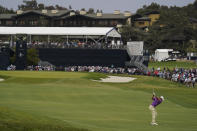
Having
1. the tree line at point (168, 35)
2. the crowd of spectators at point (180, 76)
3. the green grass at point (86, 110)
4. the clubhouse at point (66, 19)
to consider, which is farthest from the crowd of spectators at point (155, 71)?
the clubhouse at point (66, 19)

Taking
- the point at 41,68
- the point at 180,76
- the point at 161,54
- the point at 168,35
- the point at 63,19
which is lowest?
the point at 41,68

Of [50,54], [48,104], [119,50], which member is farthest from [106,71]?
[48,104]

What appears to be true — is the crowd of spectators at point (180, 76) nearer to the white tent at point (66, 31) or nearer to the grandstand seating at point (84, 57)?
Answer: the grandstand seating at point (84, 57)

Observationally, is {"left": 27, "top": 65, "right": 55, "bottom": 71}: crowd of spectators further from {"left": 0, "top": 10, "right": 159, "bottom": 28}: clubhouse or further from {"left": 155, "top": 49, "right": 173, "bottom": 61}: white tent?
{"left": 0, "top": 10, "right": 159, "bottom": 28}: clubhouse

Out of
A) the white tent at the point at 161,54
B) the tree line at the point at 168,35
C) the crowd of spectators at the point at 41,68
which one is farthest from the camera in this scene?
the tree line at the point at 168,35

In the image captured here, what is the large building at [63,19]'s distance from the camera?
396 feet

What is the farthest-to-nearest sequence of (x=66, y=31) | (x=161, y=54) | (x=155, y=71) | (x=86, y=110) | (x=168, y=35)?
(x=168, y=35)
(x=161, y=54)
(x=66, y=31)
(x=155, y=71)
(x=86, y=110)

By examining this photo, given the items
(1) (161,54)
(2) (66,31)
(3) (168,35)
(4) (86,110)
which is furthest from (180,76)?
(3) (168,35)

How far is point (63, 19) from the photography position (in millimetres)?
121312

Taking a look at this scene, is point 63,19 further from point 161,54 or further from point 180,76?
point 180,76

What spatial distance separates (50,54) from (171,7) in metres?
128

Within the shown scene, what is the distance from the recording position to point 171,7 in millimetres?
199750

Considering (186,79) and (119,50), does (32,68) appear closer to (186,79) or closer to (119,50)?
(119,50)

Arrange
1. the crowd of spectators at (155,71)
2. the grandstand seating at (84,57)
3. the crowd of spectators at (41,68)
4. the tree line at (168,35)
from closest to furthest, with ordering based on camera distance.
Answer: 1. the crowd of spectators at (155,71)
2. the crowd of spectators at (41,68)
3. the grandstand seating at (84,57)
4. the tree line at (168,35)
